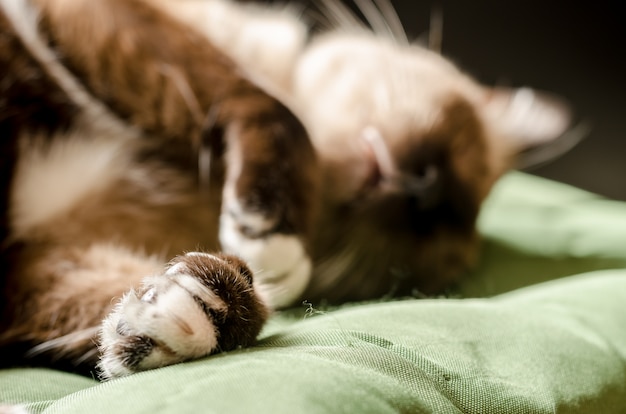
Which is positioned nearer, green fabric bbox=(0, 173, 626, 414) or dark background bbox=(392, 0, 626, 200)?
green fabric bbox=(0, 173, 626, 414)

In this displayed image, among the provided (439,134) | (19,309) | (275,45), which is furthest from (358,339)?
(275,45)

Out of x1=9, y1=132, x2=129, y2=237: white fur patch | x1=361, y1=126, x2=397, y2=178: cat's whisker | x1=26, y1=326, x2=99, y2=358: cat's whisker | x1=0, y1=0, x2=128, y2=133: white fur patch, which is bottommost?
x1=26, y1=326, x2=99, y2=358: cat's whisker

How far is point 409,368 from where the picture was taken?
2.07 feet

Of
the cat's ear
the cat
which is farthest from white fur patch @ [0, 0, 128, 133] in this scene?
the cat's ear

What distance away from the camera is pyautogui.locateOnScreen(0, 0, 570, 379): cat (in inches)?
31.7

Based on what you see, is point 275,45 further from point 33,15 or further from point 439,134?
point 33,15

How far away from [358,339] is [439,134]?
794 millimetres

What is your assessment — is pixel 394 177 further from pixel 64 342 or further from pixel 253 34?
Result: pixel 64 342

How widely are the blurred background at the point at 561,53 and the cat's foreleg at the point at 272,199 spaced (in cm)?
170

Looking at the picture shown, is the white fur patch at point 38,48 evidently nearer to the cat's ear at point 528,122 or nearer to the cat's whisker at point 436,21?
the cat's ear at point 528,122

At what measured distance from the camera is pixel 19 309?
1020mm

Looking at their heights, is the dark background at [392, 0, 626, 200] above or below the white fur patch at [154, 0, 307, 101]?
below

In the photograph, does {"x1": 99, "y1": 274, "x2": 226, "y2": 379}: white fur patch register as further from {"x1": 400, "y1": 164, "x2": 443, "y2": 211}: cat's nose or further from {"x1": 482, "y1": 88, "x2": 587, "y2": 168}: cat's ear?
{"x1": 482, "y1": 88, "x2": 587, "y2": 168}: cat's ear

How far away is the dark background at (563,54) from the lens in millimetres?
2623
